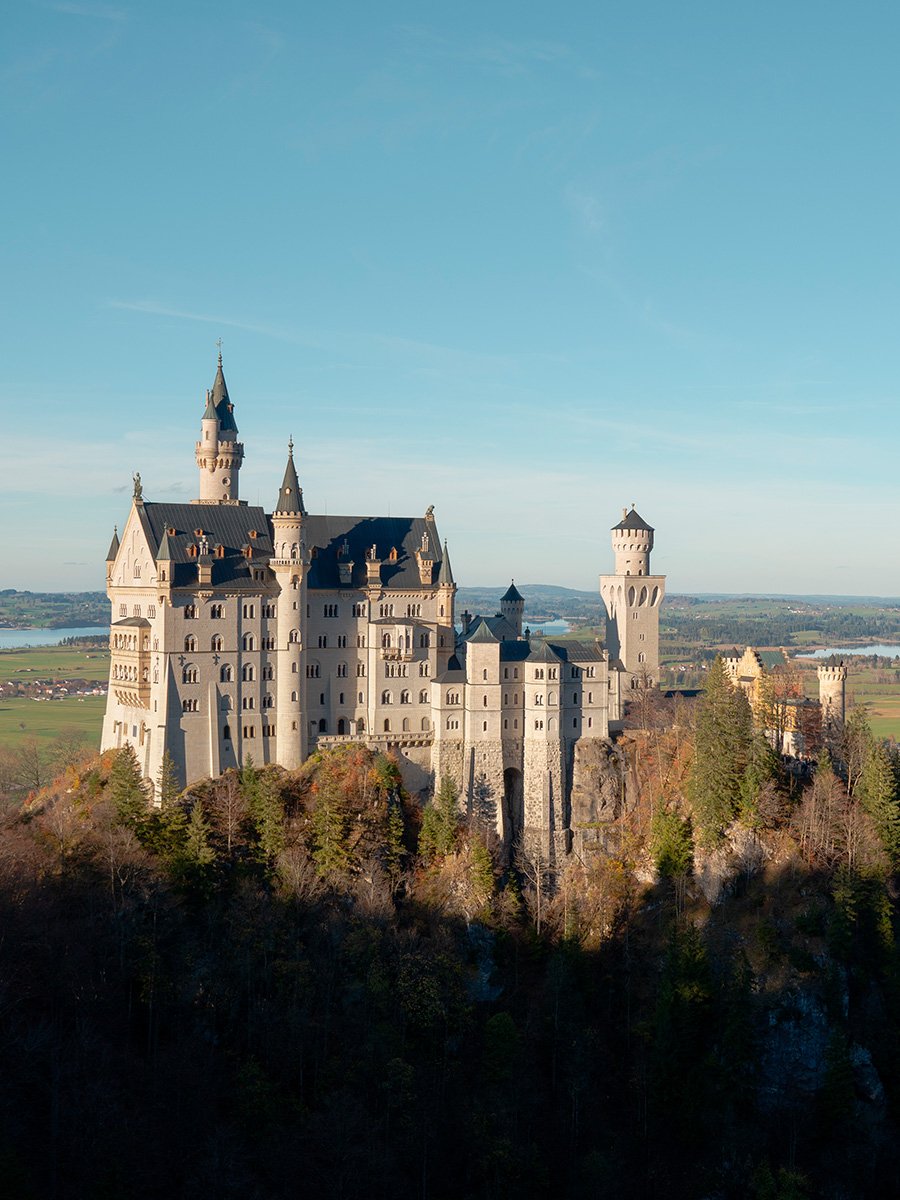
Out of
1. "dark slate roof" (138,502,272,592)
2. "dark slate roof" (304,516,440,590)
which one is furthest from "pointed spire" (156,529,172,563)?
"dark slate roof" (304,516,440,590)

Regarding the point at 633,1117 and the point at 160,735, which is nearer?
the point at 633,1117

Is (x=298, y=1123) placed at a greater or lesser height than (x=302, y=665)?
lesser

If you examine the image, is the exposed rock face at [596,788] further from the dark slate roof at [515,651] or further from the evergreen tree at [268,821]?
the evergreen tree at [268,821]

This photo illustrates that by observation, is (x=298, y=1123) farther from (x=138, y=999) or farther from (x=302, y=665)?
(x=302, y=665)

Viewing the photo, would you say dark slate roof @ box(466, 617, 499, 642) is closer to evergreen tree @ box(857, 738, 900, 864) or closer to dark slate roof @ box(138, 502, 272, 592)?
dark slate roof @ box(138, 502, 272, 592)

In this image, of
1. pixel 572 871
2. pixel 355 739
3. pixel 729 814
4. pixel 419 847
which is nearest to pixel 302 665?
pixel 355 739

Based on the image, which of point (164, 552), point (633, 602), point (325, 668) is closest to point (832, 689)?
point (633, 602)

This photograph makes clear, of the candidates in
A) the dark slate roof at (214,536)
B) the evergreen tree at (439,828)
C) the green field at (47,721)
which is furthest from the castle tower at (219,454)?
the green field at (47,721)
